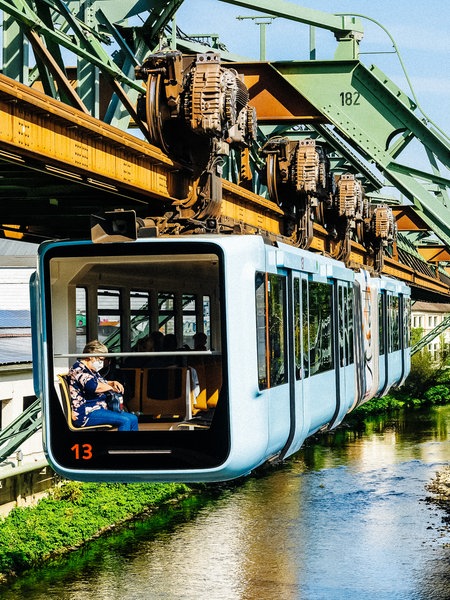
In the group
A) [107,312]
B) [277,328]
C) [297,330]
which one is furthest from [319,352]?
[107,312]

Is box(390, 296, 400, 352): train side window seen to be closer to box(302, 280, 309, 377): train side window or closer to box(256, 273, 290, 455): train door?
box(302, 280, 309, 377): train side window

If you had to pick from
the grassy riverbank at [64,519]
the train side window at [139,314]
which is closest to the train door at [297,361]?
the train side window at [139,314]

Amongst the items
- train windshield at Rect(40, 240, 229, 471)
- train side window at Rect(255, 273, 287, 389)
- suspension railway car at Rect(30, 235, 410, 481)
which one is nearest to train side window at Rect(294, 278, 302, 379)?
suspension railway car at Rect(30, 235, 410, 481)

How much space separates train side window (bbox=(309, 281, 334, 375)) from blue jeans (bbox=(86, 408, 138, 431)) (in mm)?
3607

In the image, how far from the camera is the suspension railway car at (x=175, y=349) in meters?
10.0

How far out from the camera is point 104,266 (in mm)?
10367

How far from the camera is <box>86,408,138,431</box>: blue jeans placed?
10211mm

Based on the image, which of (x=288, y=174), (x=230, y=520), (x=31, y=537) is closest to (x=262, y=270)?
(x=288, y=174)

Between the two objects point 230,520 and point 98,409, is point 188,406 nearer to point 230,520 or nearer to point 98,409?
point 98,409

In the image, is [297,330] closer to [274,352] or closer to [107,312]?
[274,352]

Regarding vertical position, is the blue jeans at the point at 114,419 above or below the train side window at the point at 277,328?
below

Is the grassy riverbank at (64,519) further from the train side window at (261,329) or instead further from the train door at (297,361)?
the train side window at (261,329)

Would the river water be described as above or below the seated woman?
below

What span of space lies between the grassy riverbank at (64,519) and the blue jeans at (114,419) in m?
21.3
